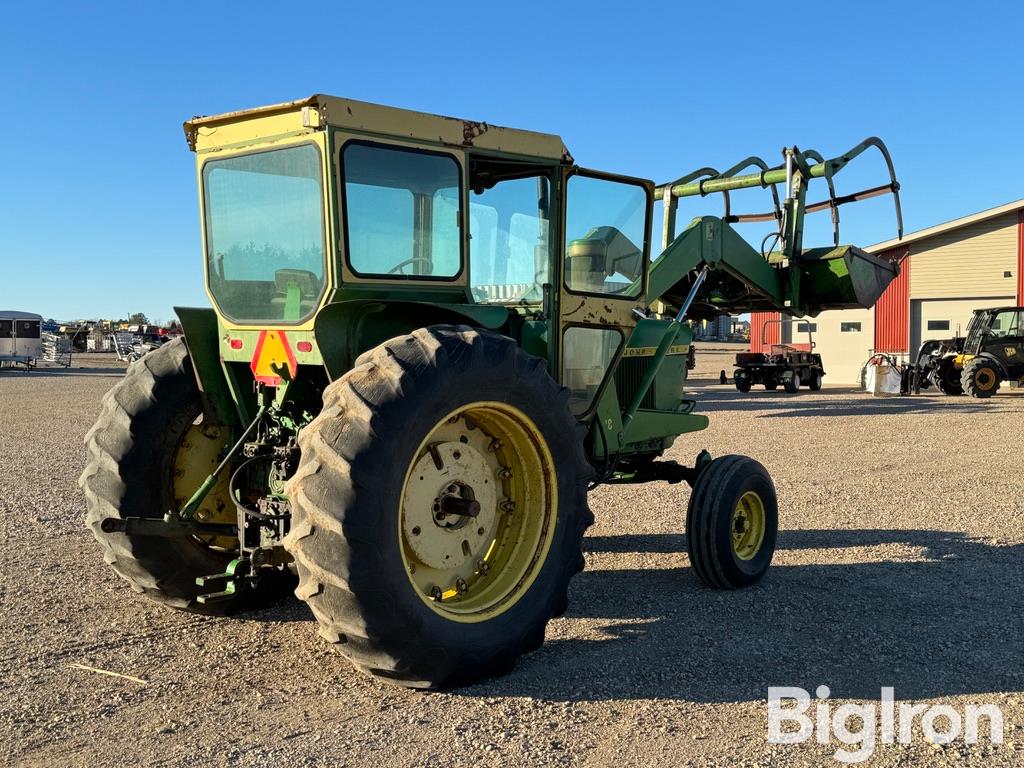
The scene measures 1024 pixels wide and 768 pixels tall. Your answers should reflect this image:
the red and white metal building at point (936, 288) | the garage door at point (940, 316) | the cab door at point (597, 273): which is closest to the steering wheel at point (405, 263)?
the cab door at point (597, 273)

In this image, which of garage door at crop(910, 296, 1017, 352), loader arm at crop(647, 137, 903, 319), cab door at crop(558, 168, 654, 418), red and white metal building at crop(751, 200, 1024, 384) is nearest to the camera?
cab door at crop(558, 168, 654, 418)

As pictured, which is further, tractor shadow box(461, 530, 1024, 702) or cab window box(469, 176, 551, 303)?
cab window box(469, 176, 551, 303)

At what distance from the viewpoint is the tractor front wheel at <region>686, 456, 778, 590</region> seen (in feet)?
19.6

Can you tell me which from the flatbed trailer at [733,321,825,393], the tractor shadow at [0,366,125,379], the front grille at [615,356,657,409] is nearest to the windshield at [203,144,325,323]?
the front grille at [615,356,657,409]

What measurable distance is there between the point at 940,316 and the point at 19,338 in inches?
1506

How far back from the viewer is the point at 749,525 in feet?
21.3

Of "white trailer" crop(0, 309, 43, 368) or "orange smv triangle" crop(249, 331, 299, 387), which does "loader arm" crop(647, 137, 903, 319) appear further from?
"white trailer" crop(0, 309, 43, 368)

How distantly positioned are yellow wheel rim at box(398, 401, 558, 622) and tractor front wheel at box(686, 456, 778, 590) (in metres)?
1.67

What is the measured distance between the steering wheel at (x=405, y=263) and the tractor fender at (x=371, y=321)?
0.16 meters

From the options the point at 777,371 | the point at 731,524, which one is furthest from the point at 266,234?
the point at 777,371

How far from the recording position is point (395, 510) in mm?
3967

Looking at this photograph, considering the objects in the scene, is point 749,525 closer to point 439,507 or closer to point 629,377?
point 629,377

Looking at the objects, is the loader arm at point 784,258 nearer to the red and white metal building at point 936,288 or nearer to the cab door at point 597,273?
the cab door at point 597,273

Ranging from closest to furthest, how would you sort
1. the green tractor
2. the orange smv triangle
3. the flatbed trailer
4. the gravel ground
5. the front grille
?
1. the gravel ground
2. the green tractor
3. the orange smv triangle
4. the front grille
5. the flatbed trailer
